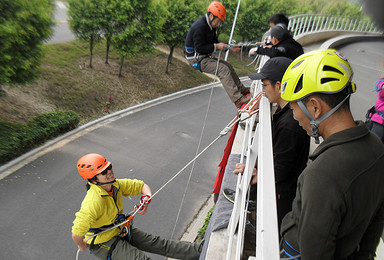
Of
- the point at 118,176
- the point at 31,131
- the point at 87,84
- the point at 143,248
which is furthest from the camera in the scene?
the point at 87,84

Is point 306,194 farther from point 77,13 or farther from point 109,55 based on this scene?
point 109,55

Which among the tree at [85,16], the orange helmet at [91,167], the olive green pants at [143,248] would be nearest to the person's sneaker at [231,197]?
the olive green pants at [143,248]

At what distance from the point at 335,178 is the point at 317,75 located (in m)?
0.74

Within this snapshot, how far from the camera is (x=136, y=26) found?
50.9ft

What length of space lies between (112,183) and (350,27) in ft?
66.0

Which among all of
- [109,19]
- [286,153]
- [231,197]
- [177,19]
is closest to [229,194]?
[231,197]

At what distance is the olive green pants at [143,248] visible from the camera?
14.1ft

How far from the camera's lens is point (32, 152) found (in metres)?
9.42

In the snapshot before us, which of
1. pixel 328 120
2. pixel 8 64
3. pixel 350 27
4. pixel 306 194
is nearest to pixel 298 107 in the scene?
pixel 328 120

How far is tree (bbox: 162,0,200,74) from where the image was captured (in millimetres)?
17614

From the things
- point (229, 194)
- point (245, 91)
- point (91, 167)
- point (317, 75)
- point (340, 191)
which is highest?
point (317, 75)

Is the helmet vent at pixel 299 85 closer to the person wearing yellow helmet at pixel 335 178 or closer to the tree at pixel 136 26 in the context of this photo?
the person wearing yellow helmet at pixel 335 178

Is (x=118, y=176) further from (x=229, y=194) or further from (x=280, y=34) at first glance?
(x=280, y=34)

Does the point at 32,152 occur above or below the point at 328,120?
below
